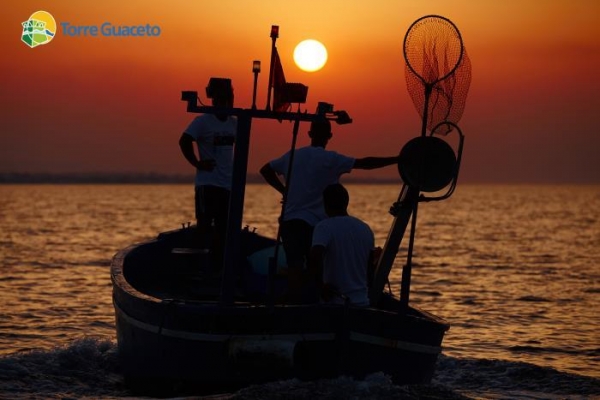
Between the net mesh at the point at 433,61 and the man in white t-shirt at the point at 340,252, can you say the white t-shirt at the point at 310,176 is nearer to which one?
the man in white t-shirt at the point at 340,252

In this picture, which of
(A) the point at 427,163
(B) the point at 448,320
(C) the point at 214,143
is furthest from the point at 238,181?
(B) the point at 448,320

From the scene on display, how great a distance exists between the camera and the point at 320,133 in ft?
38.7

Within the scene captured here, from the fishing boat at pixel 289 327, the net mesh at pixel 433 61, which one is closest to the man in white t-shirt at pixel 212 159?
the fishing boat at pixel 289 327

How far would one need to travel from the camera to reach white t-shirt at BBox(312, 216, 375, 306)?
1073 centimetres

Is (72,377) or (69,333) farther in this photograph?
(69,333)

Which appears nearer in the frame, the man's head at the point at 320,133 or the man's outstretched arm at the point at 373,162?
the man's outstretched arm at the point at 373,162

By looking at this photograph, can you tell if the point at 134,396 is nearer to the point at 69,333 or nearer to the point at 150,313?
the point at 150,313

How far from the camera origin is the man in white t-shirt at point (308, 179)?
11.6 m

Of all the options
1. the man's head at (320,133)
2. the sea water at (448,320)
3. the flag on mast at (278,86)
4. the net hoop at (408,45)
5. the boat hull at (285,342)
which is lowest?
the sea water at (448,320)

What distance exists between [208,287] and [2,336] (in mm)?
5044

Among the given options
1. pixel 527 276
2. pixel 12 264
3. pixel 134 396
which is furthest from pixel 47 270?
pixel 134 396

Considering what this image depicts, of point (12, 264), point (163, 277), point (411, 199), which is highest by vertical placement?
point (411, 199)

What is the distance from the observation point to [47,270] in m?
32.7

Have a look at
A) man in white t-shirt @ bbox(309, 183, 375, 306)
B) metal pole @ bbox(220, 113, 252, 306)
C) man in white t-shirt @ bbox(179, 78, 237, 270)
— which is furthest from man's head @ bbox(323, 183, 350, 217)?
man in white t-shirt @ bbox(179, 78, 237, 270)
